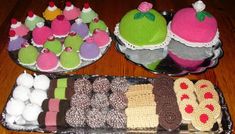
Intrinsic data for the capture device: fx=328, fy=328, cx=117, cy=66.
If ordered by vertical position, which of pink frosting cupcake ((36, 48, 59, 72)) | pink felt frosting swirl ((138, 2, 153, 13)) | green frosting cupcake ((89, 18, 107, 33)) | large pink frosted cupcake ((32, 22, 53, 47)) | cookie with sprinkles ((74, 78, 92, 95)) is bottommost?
cookie with sprinkles ((74, 78, 92, 95))

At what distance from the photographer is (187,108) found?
1.03 meters

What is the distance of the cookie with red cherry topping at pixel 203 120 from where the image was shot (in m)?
1.00

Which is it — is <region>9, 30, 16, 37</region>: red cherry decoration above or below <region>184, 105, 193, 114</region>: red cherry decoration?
above

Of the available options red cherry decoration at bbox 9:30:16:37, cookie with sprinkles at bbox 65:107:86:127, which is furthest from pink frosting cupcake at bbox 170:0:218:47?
red cherry decoration at bbox 9:30:16:37

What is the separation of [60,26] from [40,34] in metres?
0.09

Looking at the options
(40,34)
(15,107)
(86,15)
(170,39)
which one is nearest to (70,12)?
(86,15)

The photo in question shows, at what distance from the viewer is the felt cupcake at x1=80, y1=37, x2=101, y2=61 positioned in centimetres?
126

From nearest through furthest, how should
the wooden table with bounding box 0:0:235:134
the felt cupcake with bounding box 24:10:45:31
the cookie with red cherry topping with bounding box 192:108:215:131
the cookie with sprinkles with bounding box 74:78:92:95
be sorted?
the cookie with red cherry topping with bounding box 192:108:215:131
the cookie with sprinkles with bounding box 74:78:92:95
the wooden table with bounding box 0:0:235:134
the felt cupcake with bounding box 24:10:45:31

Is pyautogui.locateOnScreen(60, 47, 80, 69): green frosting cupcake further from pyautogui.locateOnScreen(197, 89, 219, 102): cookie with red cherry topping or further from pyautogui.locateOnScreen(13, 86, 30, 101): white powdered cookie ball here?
pyautogui.locateOnScreen(197, 89, 219, 102): cookie with red cherry topping

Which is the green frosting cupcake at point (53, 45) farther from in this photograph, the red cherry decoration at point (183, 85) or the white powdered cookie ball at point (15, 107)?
the red cherry decoration at point (183, 85)

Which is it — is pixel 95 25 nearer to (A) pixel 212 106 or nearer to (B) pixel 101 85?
(B) pixel 101 85

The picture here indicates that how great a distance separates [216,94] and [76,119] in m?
0.47

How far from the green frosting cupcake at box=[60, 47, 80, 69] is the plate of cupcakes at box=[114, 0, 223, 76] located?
0.62 feet

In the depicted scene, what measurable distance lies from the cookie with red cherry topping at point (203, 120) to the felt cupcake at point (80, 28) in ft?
1.94
